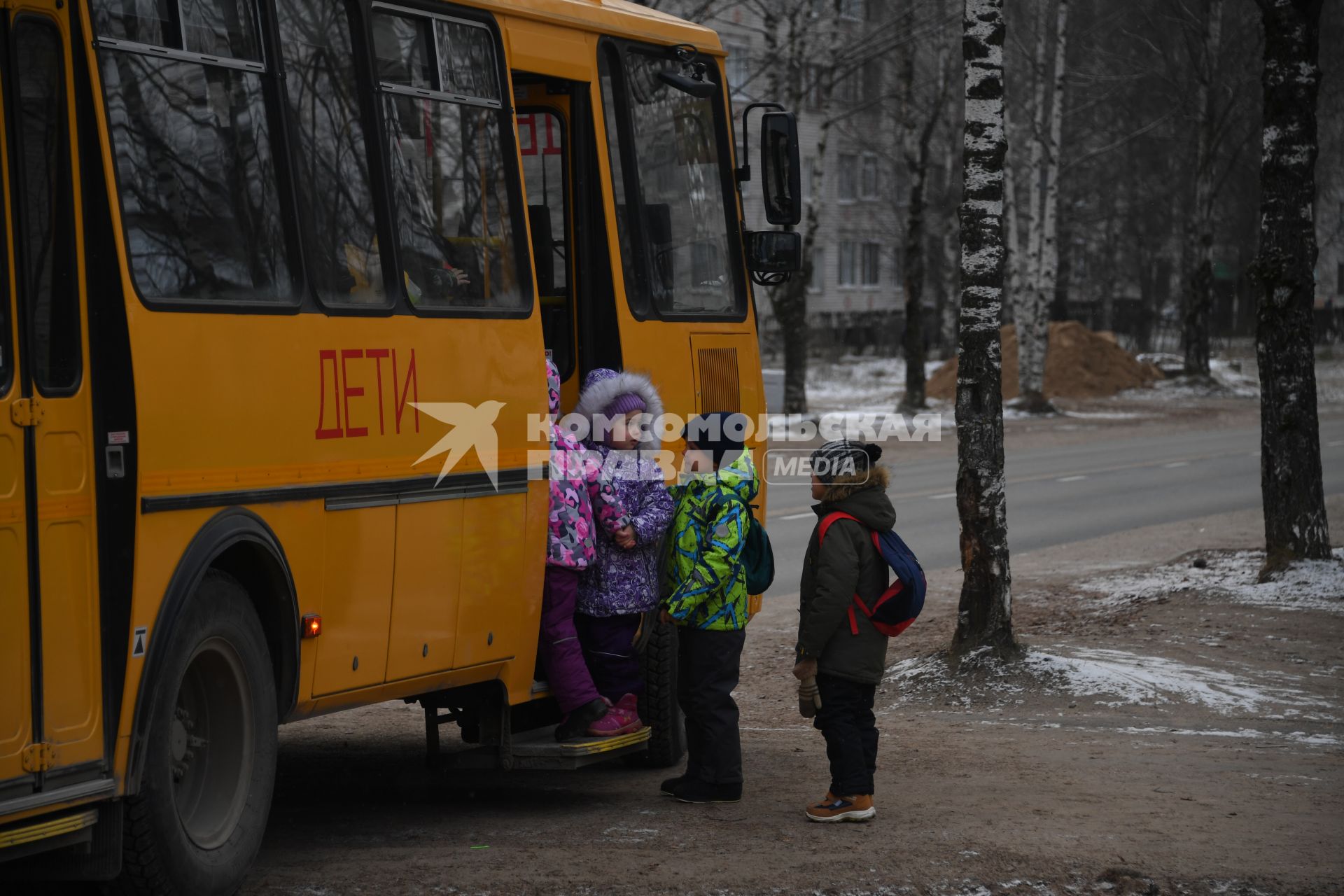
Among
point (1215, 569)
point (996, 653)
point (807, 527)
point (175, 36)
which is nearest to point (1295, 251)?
point (1215, 569)

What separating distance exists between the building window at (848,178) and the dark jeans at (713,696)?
59784mm

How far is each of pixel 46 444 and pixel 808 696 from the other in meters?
3.17

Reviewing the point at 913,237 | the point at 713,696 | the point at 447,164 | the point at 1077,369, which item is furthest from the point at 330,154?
the point at 1077,369

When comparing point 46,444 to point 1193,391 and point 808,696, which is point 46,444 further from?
point 1193,391

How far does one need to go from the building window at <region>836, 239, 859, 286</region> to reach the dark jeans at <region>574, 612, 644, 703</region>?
61.6 metres

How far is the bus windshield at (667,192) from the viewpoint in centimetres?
784

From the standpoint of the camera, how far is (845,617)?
6602 mm

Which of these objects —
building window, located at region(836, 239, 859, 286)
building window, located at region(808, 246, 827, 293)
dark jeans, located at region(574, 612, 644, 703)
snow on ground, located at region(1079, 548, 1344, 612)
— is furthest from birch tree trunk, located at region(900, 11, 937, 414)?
building window, located at region(836, 239, 859, 286)

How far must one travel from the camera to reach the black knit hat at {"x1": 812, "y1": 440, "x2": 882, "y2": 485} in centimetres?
663

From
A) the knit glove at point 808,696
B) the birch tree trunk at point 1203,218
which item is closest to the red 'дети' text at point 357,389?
the knit glove at point 808,696

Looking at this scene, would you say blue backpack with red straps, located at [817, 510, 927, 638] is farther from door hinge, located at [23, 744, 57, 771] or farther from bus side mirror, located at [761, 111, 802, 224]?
door hinge, located at [23, 744, 57, 771]

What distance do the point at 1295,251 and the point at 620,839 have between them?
8880 mm

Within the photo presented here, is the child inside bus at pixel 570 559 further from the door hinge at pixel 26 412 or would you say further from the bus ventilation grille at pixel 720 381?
the door hinge at pixel 26 412

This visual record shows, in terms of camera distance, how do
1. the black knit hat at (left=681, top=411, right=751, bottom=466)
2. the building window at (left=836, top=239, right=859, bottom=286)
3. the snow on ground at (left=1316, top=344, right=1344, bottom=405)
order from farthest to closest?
the building window at (left=836, top=239, right=859, bottom=286), the snow on ground at (left=1316, top=344, right=1344, bottom=405), the black knit hat at (left=681, top=411, right=751, bottom=466)
